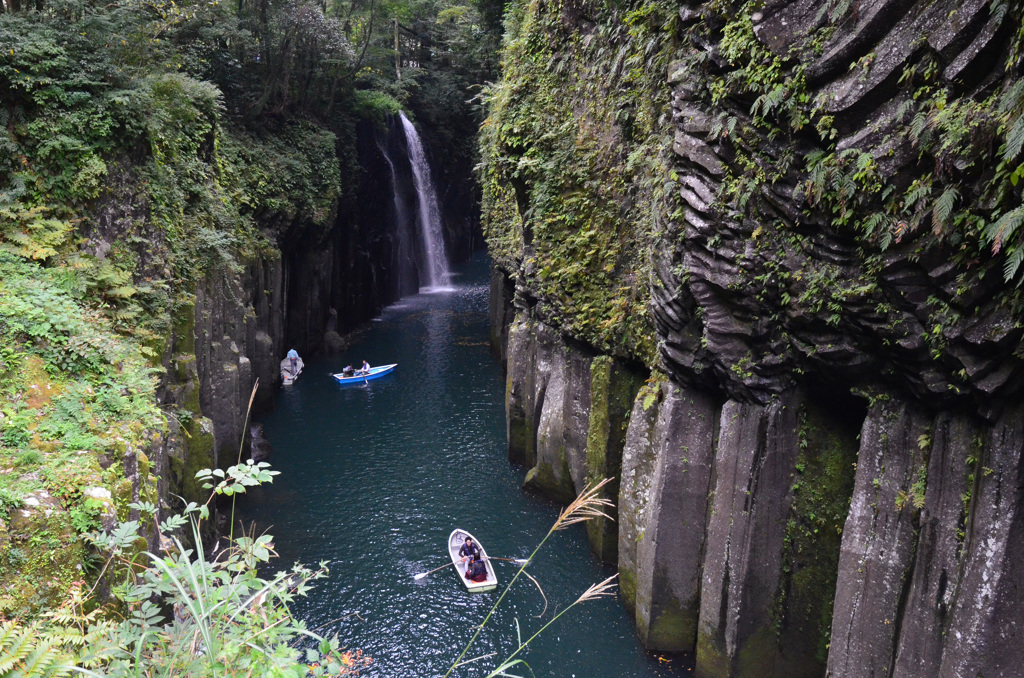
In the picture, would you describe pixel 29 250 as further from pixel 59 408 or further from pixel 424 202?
pixel 424 202

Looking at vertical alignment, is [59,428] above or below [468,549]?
above

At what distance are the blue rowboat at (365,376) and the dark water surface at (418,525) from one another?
34cm

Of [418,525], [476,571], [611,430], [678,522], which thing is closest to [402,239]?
[418,525]

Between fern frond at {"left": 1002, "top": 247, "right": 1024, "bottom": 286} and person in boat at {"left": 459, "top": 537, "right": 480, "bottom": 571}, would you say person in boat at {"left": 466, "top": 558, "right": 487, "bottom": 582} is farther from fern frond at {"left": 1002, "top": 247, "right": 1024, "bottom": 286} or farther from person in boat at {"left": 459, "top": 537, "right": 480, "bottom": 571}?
fern frond at {"left": 1002, "top": 247, "right": 1024, "bottom": 286}

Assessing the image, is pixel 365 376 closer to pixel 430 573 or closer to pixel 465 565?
pixel 430 573

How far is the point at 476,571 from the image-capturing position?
13.6m

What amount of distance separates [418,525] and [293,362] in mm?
13720

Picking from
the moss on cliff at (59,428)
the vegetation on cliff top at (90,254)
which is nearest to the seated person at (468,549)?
the vegetation on cliff top at (90,254)

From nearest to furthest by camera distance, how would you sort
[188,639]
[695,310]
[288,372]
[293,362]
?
[188,639] < [695,310] < [288,372] < [293,362]

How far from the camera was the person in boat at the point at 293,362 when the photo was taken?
2729cm

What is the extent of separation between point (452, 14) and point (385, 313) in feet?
59.7

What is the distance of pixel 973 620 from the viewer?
23.7ft

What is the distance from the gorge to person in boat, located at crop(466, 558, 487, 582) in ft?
8.28

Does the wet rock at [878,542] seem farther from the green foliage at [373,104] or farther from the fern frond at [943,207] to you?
Result: the green foliage at [373,104]
